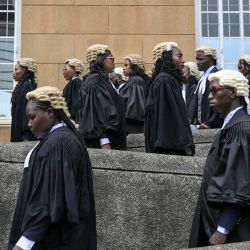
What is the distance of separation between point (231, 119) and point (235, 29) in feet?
34.7

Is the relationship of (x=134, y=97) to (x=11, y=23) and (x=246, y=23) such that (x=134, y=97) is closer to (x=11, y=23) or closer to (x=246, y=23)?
(x=11, y=23)

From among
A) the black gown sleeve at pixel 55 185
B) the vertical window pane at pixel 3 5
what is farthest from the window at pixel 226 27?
the black gown sleeve at pixel 55 185

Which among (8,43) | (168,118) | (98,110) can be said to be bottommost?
(168,118)

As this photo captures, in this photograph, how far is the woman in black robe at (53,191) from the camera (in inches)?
188

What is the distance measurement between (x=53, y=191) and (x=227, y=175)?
4.06ft

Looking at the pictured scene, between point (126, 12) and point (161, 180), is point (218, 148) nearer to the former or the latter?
point (161, 180)

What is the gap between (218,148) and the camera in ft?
17.2

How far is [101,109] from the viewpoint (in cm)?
777

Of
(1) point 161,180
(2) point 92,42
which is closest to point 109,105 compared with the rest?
(1) point 161,180

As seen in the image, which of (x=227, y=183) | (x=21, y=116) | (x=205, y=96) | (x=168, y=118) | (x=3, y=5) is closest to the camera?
(x=227, y=183)

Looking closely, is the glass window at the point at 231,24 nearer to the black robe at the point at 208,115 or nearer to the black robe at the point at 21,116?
the black robe at the point at 208,115

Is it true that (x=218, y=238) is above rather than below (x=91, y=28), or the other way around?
below

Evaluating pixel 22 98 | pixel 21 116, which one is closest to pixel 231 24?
pixel 22 98

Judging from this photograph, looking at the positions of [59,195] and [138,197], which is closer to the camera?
[59,195]
